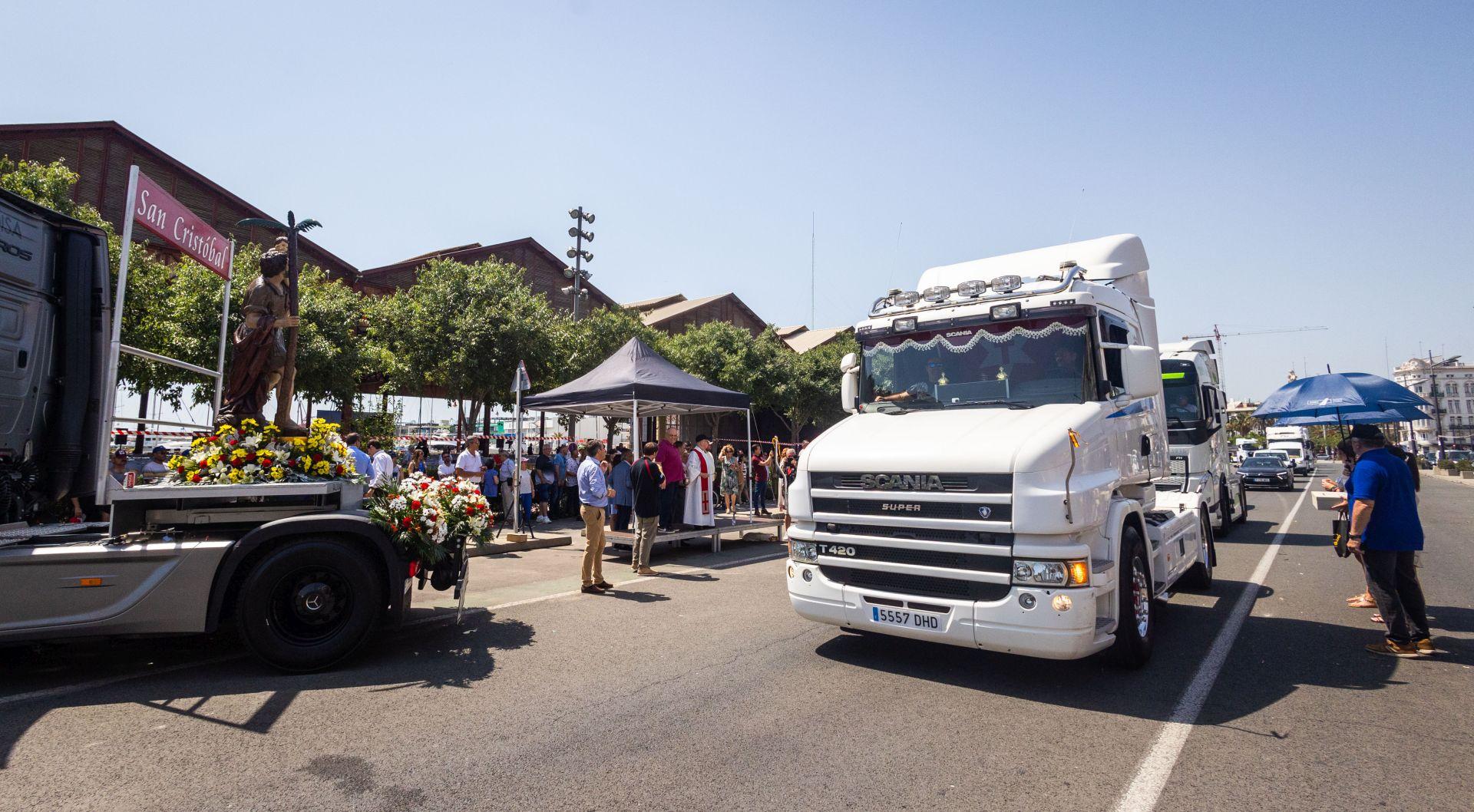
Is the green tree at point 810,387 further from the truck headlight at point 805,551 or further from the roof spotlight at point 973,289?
the truck headlight at point 805,551

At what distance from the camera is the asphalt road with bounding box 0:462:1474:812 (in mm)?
3479

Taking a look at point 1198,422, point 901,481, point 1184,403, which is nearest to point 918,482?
point 901,481

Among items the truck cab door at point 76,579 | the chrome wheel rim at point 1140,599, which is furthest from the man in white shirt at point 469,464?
the chrome wheel rim at point 1140,599

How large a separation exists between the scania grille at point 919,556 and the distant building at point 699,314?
109 ft

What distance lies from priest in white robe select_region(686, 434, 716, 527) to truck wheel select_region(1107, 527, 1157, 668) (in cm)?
762

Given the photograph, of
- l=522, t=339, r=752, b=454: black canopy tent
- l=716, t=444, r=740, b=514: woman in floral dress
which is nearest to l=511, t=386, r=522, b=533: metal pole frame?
l=522, t=339, r=752, b=454: black canopy tent

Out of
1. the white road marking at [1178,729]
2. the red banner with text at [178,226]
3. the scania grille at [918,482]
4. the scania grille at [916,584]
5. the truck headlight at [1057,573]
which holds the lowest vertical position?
the white road marking at [1178,729]

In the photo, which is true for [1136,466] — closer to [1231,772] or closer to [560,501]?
[1231,772]

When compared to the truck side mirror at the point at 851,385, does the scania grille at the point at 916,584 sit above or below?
below

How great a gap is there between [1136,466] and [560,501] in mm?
13844

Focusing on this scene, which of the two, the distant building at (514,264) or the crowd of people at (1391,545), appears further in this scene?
the distant building at (514,264)

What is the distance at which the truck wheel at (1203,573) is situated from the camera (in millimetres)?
8320

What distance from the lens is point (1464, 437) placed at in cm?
12975

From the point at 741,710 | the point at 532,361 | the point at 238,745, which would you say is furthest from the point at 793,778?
the point at 532,361
